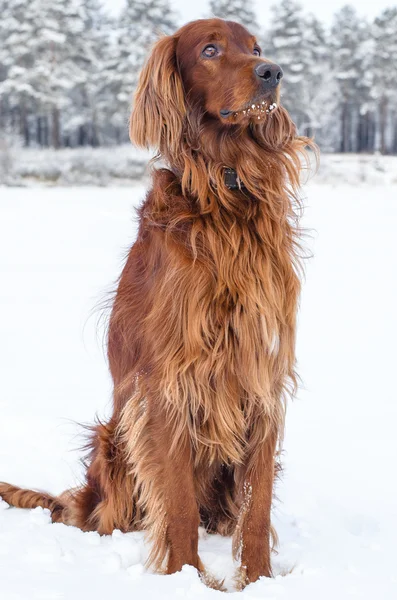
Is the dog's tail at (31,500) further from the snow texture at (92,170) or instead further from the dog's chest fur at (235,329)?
the snow texture at (92,170)

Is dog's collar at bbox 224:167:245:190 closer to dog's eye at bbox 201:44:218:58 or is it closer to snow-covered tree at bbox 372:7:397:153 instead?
dog's eye at bbox 201:44:218:58

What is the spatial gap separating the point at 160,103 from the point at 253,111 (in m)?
0.38

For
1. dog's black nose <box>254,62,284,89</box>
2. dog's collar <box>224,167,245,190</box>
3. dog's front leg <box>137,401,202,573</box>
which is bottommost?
dog's front leg <box>137,401,202,573</box>

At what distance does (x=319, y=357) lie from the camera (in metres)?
5.77

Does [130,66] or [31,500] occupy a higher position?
[130,66]

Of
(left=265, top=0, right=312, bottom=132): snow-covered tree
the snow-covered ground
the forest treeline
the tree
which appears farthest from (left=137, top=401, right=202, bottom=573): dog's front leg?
the tree

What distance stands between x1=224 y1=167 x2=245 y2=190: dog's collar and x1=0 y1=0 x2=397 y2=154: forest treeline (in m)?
27.3

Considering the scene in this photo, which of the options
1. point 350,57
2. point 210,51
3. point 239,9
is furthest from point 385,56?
point 210,51

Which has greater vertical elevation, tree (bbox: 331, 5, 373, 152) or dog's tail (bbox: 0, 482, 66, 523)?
tree (bbox: 331, 5, 373, 152)

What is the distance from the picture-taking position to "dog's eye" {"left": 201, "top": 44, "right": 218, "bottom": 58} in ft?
8.51

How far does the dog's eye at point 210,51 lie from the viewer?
8.51 feet

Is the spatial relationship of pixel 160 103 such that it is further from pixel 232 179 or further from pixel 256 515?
pixel 256 515

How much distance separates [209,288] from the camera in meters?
2.47

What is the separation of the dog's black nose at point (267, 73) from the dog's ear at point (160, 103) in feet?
1.09
